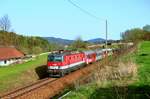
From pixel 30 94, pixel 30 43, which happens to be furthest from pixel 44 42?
pixel 30 94

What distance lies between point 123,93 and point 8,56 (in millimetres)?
37703

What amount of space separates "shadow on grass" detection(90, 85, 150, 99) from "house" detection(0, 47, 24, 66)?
33.7 meters

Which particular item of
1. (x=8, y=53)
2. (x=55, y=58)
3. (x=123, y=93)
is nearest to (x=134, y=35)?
(x=8, y=53)

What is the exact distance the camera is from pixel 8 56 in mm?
51531

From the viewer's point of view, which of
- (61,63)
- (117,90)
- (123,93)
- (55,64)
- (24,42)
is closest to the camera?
(123,93)

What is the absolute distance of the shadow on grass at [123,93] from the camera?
15.4 metres

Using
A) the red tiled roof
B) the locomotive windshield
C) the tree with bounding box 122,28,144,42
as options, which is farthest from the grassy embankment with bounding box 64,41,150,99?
the tree with bounding box 122,28,144,42

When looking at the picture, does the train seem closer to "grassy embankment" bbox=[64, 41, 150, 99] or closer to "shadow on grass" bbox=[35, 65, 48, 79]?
"shadow on grass" bbox=[35, 65, 48, 79]

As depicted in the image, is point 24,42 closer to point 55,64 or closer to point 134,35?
point 55,64

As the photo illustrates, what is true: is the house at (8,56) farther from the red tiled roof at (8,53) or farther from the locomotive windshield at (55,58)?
the locomotive windshield at (55,58)

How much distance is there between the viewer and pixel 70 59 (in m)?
37.5

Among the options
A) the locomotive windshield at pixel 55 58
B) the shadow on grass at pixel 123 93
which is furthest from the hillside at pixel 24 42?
the shadow on grass at pixel 123 93

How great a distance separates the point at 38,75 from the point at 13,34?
48.2 meters

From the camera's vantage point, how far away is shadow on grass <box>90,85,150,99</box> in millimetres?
15362
